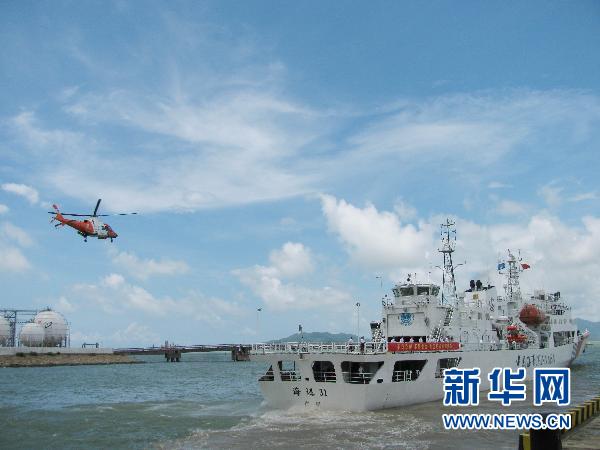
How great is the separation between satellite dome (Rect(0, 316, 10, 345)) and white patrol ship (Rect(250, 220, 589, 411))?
87.2 metres

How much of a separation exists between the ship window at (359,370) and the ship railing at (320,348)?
29.0 inches

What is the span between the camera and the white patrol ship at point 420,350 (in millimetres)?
29609

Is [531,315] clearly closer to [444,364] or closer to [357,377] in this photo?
[444,364]

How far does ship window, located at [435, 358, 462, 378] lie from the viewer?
34081 mm

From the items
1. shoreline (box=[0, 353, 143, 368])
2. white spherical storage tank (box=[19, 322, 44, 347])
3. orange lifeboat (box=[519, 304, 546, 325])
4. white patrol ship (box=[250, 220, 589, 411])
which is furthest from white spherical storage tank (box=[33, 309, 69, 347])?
orange lifeboat (box=[519, 304, 546, 325])

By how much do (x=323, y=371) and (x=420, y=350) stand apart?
597cm

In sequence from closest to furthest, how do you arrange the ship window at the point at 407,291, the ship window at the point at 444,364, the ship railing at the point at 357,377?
the ship railing at the point at 357,377, the ship window at the point at 444,364, the ship window at the point at 407,291

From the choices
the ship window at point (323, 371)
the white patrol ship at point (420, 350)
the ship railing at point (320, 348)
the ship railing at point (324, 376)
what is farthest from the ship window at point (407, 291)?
the ship railing at point (324, 376)

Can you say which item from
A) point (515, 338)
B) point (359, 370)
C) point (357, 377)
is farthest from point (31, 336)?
point (357, 377)

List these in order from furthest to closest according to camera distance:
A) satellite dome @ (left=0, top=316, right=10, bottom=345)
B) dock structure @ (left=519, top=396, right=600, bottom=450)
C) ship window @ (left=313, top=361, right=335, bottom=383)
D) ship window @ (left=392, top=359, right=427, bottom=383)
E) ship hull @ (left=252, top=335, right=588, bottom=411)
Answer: satellite dome @ (left=0, top=316, right=10, bottom=345) < ship window @ (left=392, top=359, right=427, bottom=383) < ship window @ (left=313, top=361, right=335, bottom=383) < ship hull @ (left=252, top=335, right=588, bottom=411) < dock structure @ (left=519, top=396, right=600, bottom=450)

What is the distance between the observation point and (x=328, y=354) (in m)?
29.6

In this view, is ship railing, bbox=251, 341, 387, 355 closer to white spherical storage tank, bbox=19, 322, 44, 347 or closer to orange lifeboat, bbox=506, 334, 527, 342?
orange lifeboat, bbox=506, 334, 527, 342

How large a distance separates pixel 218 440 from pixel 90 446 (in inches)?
230

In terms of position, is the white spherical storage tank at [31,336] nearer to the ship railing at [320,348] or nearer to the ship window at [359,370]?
the ship railing at [320,348]
